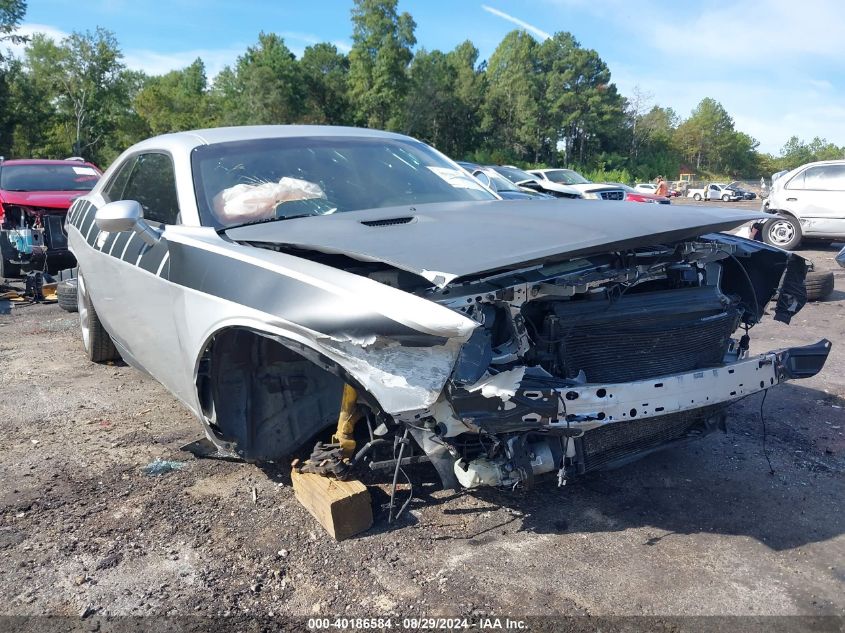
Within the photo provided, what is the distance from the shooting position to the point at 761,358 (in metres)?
2.70

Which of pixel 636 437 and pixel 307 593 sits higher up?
pixel 636 437

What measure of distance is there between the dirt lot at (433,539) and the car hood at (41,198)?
16.7ft

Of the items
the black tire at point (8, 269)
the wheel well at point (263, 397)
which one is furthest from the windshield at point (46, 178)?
the wheel well at point (263, 397)

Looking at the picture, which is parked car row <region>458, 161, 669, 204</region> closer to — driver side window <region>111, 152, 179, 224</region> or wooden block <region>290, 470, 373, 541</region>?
driver side window <region>111, 152, 179, 224</region>

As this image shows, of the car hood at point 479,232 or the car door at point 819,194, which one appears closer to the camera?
the car hood at point 479,232

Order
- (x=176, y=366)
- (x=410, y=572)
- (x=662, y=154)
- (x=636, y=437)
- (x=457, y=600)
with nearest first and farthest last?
(x=457, y=600), (x=410, y=572), (x=636, y=437), (x=176, y=366), (x=662, y=154)

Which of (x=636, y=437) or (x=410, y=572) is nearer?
(x=410, y=572)

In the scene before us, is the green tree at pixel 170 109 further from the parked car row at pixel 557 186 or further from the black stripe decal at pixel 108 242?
→ the black stripe decal at pixel 108 242

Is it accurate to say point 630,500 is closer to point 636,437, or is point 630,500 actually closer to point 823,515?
point 636,437

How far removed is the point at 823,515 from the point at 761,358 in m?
0.74

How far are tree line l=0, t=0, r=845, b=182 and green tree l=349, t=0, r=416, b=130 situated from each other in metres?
0.08

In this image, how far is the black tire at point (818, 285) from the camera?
23.7ft

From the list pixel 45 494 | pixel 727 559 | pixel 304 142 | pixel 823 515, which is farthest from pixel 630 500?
pixel 45 494

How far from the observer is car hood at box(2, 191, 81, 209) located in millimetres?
8062
